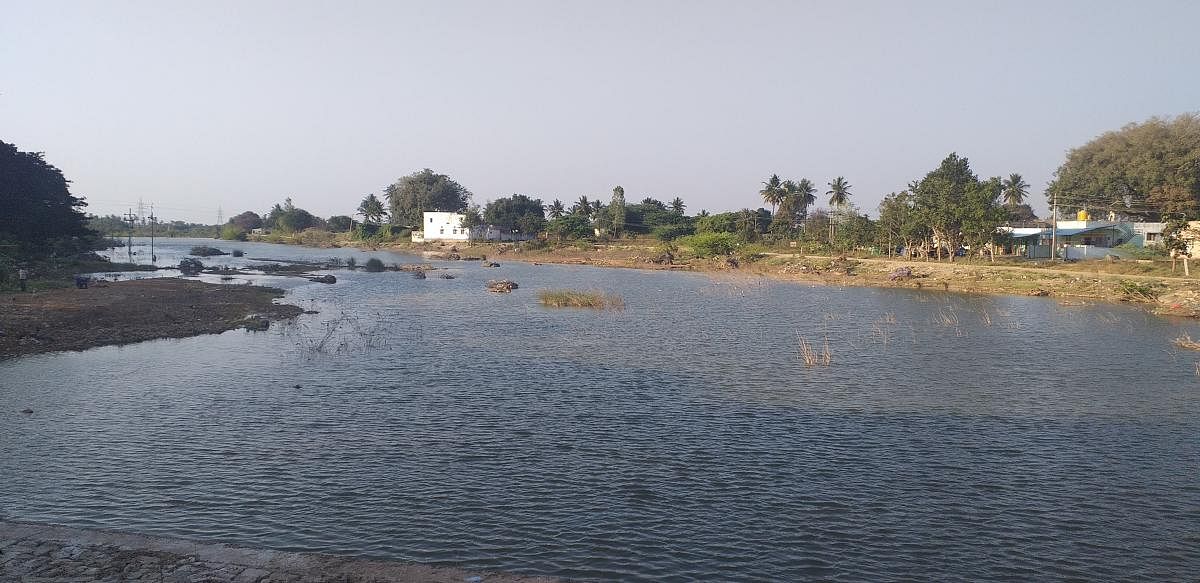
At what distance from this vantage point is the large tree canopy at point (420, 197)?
18012 centimetres

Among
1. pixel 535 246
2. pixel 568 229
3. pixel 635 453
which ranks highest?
pixel 568 229

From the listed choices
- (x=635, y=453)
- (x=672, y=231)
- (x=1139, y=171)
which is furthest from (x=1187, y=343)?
(x=672, y=231)

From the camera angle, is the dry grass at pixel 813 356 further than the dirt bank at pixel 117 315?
No

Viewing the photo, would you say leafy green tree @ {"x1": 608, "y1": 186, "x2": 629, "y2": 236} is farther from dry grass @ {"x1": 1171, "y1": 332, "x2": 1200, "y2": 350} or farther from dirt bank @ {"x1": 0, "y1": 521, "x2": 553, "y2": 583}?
dirt bank @ {"x1": 0, "y1": 521, "x2": 553, "y2": 583}

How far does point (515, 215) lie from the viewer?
152 meters

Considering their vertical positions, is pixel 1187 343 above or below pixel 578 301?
below

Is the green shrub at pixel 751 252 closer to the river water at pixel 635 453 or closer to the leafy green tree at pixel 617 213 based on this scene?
the leafy green tree at pixel 617 213

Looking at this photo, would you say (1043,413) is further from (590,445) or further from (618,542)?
(618,542)

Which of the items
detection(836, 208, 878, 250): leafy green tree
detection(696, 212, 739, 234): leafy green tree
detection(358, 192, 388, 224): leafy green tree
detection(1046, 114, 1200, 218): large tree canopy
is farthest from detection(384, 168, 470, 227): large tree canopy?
detection(1046, 114, 1200, 218): large tree canopy

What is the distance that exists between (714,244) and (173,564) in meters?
98.7

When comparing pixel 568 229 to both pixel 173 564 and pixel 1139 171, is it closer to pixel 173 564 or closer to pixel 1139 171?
pixel 1139 171

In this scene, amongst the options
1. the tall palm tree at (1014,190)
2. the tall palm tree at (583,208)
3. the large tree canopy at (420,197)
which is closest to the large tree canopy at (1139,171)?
the tall palm tree at (1014,190)

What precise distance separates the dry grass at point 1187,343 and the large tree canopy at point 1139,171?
6284 cm

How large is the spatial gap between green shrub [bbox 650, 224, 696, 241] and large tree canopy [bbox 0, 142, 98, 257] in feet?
281
